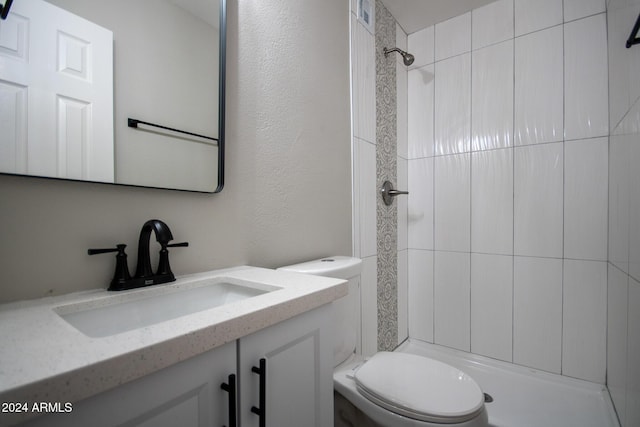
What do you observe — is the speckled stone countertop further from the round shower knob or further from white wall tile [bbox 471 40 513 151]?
white wall tile [bbox 471 40 513 151]

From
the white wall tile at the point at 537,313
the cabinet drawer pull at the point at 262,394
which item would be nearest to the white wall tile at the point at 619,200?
the white wall tile at the point at 537,313

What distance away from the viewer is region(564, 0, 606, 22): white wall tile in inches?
58.3

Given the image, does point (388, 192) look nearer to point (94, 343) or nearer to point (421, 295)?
point (421, 295)

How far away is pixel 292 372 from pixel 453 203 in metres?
1.63

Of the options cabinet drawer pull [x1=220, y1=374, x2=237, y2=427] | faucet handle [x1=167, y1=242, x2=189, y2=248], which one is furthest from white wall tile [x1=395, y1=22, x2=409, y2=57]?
cabinet drawer pull [x1=220, y1=374, x2=237, y2=427]

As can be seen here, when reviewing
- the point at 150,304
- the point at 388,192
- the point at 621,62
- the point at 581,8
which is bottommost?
the point at 150,304

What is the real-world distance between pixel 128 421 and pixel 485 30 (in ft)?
7.78

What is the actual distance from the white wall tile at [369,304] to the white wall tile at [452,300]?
56 centimetres

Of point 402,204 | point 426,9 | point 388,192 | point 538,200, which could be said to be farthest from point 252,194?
point 426,9

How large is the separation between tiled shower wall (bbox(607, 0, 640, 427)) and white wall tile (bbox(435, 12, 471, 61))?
0.67 metres

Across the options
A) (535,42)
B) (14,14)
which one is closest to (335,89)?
(14,14)

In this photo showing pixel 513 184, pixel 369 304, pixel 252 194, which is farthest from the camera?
pixel 513 184

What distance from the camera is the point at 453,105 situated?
1.89 meters

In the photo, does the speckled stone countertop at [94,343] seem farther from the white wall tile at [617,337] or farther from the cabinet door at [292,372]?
the white wall tile at [617,337]
